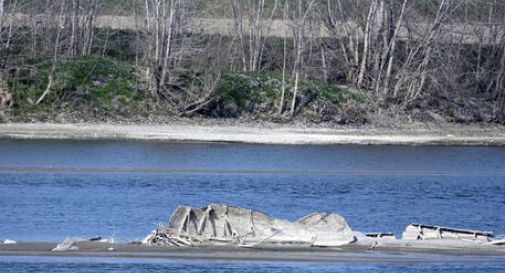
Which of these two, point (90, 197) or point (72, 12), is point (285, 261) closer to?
point (90, 197)

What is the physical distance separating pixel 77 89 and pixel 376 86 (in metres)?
15.9

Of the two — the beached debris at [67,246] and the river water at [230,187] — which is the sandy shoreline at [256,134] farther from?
the beached debris at [67,246]

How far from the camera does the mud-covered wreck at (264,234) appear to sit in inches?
1081

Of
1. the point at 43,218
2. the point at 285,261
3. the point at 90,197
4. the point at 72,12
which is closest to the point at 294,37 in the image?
the point at 72,12

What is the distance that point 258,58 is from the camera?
61.9 meters

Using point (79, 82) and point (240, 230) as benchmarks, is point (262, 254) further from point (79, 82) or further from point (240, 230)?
point (79, 82)

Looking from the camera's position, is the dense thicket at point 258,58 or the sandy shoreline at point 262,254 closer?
the sandy shoreline at point 262,254

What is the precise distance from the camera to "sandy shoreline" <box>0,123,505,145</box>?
51.4m

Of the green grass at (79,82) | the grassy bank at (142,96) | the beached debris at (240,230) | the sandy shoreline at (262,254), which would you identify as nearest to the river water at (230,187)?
the sandy shoreline at (262,254)

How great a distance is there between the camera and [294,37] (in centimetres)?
5922

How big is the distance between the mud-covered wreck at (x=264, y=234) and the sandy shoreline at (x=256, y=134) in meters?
24.6

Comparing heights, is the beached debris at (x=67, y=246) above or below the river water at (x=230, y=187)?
above

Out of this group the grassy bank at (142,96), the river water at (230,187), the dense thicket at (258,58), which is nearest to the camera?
the river water at (230,187)

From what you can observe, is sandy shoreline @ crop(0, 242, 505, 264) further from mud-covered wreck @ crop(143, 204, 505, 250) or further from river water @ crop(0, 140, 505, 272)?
river water @ crop(0, 140, 505, 272)
